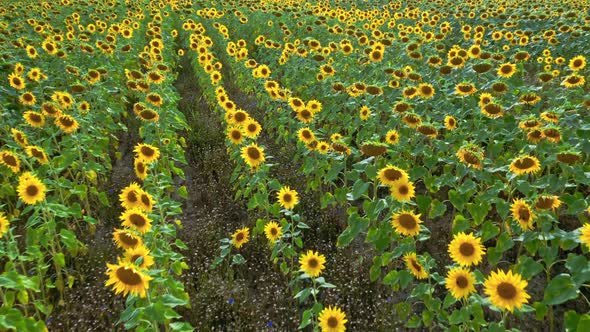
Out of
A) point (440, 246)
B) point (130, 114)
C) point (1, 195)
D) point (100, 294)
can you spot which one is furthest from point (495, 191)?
point (130, 114)

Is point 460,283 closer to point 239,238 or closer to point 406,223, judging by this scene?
point 406,223

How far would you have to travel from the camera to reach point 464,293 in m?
2.75

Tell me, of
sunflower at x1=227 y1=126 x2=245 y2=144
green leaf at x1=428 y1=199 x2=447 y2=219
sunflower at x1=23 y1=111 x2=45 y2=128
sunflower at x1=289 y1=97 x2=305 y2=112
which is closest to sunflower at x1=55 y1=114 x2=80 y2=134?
sunflower at x1=23 y1=111 x2=45 y2=128

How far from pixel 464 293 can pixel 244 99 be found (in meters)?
7.11

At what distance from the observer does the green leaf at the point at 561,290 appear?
2.62 m

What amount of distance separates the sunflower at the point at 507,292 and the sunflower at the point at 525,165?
1.48 metres

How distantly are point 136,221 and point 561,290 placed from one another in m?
3.23

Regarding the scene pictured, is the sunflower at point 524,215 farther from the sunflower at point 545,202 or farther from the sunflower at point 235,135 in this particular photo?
the sunflower at point 235,135

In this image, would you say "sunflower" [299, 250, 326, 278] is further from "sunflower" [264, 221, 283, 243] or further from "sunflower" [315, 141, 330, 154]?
"sunflower" [315, 141, 330, 154]

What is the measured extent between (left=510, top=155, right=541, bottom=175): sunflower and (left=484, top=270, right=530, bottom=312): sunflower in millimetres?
1484

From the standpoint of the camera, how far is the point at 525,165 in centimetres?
369

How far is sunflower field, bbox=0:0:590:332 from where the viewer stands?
3143mm

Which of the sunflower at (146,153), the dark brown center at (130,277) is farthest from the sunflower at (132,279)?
the sunflower at (146,153)

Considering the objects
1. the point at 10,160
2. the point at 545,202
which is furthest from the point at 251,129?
the point at 545,202
